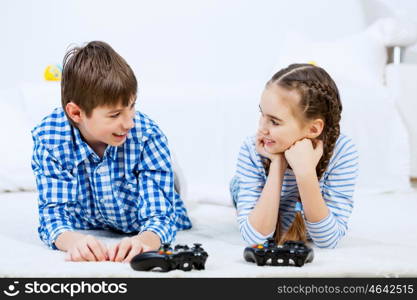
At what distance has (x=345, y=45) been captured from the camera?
2.73 metres

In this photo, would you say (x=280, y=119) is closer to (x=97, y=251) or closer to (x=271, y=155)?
(x=271, y=155)

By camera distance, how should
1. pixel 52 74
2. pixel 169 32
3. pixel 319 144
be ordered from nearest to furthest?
pixel 319 144, pixel 52 74, pixel 169 32

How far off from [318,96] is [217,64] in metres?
1.90

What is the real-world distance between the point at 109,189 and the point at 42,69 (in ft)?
6.21

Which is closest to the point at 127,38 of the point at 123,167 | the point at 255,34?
the point at 255,34

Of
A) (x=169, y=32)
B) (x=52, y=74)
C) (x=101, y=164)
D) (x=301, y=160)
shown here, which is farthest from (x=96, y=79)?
(x=169, y=32)

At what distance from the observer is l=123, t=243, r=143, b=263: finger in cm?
115

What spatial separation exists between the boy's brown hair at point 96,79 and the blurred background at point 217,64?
872mm

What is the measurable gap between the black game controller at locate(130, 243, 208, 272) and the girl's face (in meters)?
0.31

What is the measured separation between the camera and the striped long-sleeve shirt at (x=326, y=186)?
1.29m

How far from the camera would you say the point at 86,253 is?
1.16 metres

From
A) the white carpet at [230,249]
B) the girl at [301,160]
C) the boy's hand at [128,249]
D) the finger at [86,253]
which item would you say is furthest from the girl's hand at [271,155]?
the finger at [86,253]

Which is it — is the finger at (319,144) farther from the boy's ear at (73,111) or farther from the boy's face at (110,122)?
the boy's ear at (73,111)

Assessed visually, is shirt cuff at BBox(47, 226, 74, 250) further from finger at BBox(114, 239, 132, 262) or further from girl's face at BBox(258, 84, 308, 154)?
girl's face at BBox(258, 84, 308, 154)
